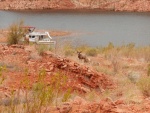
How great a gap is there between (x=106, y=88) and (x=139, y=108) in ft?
13.7

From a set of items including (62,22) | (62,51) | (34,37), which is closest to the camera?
(62,51)

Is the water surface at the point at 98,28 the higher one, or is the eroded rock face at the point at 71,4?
the water surface at the point at 98,28

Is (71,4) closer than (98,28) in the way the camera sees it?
No

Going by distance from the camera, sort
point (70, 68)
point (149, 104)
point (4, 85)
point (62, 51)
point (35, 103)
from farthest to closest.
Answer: point (62, 51)
point (70, 68)
point (4, 85)
point (149, 104)
point (35, 103)

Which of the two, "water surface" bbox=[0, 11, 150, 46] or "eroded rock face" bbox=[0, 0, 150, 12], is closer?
"water surface" bbox=[0, 11, 150, 46]

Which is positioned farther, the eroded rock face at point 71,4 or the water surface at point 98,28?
the eroded rock face at point 71,4

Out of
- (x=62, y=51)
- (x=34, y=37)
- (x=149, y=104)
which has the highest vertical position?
(x=149, y=104)

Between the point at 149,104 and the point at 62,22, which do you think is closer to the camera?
the point at 149,104

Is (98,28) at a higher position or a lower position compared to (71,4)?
higher

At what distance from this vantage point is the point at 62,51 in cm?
1490

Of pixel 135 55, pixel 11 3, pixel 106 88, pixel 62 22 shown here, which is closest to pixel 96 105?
pixel 106 88

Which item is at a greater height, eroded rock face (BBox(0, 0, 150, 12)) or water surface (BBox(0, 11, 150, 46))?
water surface (BBox(0, 11, 150, 46))

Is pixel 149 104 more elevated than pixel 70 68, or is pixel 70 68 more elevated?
pixel 149 104

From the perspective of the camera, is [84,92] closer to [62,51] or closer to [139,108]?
[139,108]
